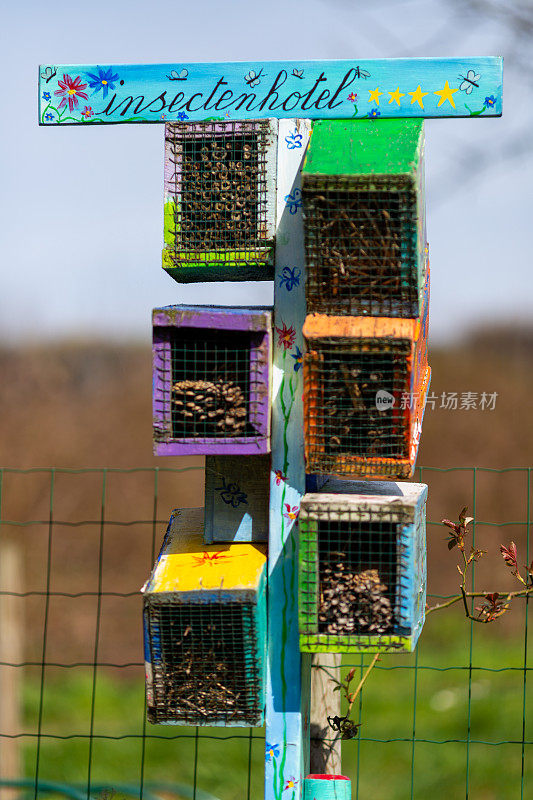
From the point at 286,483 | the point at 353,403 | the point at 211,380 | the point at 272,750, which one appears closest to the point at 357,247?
the point at 353,403

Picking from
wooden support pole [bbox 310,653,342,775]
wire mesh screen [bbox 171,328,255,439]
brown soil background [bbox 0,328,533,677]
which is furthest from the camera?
brown soil background [bbox 0,328,533,677]

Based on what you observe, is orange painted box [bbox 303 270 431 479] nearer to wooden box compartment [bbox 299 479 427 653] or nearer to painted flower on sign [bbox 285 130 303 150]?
wooden box compartment [bbox 299 479 427 653]

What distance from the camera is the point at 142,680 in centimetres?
764

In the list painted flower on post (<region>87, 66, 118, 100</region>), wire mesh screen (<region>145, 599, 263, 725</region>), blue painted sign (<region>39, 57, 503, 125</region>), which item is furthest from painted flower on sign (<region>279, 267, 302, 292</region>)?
wire mesh screen (<region>145, 599, 263, 725</region>)

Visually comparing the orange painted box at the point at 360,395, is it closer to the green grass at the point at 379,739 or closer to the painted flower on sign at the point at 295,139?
the painted flower on sign at the point at 295,139

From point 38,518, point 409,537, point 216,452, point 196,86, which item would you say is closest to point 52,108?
point 196,86

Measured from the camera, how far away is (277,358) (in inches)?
82.9

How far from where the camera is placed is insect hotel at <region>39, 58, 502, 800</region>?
192 cm

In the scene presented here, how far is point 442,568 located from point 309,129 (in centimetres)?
730

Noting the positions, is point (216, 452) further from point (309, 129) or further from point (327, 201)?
point (309, 129)

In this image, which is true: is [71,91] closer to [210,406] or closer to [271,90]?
[271,90]

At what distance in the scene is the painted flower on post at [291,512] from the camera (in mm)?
2111

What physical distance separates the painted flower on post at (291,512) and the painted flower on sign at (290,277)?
50cm

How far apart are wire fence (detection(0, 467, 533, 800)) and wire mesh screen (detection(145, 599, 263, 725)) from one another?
0.54 metres
